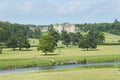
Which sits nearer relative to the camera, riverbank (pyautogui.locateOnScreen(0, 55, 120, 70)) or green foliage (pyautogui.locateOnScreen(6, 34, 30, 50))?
riverbank (pyautogui.locateOnScreen(0, 55, 120, 70))

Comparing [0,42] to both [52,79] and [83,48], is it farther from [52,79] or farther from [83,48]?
[52,79]

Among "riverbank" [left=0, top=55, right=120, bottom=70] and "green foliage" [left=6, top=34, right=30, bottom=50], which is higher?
"green foliage" [left=6, top=34, right=30, bottom=50]

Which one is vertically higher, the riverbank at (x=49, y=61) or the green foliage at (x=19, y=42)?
the green foliage at (x=19, y=42)

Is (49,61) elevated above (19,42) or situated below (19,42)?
below

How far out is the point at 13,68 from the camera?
95125 millimetres

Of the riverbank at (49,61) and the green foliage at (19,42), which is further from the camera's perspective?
the green foliage at (19,42)

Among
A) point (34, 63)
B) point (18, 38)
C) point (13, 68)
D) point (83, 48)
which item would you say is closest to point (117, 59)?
point (34, 63)

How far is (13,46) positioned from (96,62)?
184ft

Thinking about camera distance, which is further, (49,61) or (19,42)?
(19,42)

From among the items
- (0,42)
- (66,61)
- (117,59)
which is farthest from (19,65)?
(0,42)

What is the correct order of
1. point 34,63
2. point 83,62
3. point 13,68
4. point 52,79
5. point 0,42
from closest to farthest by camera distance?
point 52,79 < point 13,68 < point 34,63 < point 83,62 < point 0,42

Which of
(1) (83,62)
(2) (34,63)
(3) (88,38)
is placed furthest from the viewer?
(3) (88,38)

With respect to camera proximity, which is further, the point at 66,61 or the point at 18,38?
the point at 18,38

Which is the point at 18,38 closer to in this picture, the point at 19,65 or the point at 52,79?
the point at 19,65
